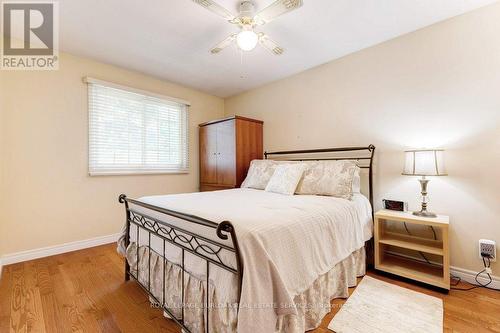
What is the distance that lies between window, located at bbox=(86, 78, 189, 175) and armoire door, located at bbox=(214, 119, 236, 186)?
68cm

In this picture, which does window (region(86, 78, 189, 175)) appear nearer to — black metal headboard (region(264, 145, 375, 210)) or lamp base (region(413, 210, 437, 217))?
black metal headboard (region(264, 145, 375, 210))

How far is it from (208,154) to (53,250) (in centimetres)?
241

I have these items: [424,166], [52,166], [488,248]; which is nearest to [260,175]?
[424,166]

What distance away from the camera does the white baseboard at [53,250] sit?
241 centimetres

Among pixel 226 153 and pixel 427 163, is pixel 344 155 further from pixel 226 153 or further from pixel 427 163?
pixel 226 153

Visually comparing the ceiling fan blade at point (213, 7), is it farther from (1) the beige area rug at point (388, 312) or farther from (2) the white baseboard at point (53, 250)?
(2) the white baseboard at point (53, 250)

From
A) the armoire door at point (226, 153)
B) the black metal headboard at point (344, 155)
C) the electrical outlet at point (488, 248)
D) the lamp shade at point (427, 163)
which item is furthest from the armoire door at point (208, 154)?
the electrical outlet at point (488, 248)

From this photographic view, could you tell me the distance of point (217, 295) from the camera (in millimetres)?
1143

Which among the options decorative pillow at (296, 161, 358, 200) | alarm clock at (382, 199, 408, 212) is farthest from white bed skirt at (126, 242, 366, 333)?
alarm clock at (382, 199, 408, 212)

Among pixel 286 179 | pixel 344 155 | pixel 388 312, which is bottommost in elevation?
pixel 388 312

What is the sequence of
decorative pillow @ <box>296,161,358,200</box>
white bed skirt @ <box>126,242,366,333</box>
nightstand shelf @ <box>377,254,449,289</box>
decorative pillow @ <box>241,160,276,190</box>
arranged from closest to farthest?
white bed skirt @ <box>126,242,366,333</box>, nightstand shelf @ <box>377,254,449,289</box>, decorative pillow @ <box>296,161,358,200</box>, decorative pillow @ <box>241,160,276,190</box>

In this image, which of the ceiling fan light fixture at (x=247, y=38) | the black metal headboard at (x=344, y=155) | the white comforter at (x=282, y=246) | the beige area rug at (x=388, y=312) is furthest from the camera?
the black metal headboard at (x=344, y=155)

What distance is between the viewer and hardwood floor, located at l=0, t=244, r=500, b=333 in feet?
4.83

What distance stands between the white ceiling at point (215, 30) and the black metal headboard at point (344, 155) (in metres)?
1.21
